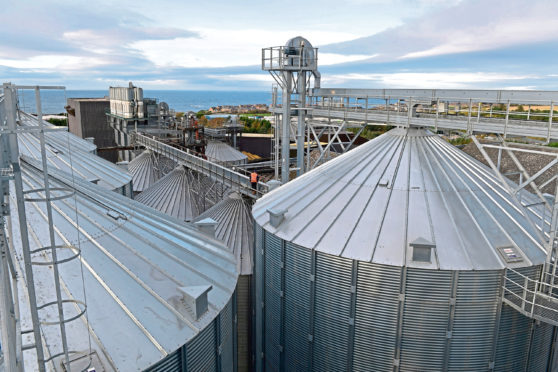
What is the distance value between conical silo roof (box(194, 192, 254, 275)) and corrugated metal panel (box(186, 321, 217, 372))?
33.2 feet

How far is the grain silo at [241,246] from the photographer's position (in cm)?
2094

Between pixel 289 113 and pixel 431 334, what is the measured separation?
511 inches

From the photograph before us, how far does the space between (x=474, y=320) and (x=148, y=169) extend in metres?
31.6

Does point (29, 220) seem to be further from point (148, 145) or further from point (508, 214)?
point (148, 145)

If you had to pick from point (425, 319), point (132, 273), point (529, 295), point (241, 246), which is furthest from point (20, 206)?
point (241, 246)

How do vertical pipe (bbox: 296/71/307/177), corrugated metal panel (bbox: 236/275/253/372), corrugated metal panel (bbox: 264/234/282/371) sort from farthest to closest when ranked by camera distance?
vertical pipe (bbox: 296/71/307/177), corrugated metal panel (bbox: 236/275/253/372), corrugated metal panel (bbox: 264/234/282/371)

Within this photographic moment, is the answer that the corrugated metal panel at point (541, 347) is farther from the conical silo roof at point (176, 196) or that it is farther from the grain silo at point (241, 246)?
the conical silo roof at point (176, 196)

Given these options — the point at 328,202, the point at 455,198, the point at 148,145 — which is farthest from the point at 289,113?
the point at 148,145

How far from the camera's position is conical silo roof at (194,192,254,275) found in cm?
2189

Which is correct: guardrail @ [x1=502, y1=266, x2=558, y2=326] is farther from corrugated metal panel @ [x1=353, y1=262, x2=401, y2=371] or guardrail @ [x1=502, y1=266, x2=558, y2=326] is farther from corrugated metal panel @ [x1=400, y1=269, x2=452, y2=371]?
corrugated metal panel @ [x1=353, y1=262, x2=401, y2=371]

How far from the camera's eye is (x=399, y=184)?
49.9ft

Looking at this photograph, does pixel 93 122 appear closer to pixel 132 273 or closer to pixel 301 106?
pixel 301 106

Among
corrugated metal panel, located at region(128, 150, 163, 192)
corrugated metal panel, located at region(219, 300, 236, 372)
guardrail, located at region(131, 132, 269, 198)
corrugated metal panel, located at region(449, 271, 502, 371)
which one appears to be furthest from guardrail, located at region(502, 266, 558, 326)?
corrugated metal panel, located at region(128, 150, 163, 192)

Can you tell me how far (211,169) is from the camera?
28.5 meters
